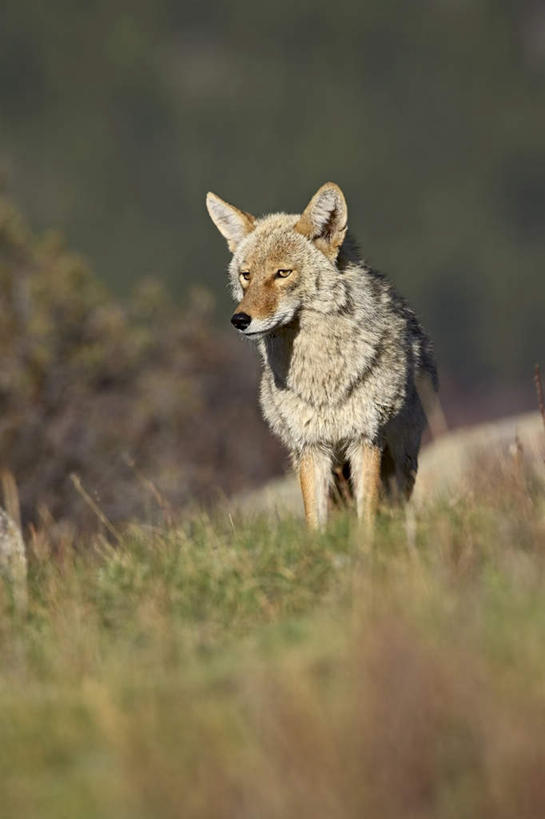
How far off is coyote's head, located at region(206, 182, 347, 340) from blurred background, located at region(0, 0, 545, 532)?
10.8 metres

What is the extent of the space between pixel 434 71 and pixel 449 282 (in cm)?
5287

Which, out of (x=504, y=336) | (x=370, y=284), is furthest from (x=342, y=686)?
(x=504, y=336)

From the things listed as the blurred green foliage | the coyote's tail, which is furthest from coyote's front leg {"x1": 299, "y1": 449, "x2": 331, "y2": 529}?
the blurred green foliage

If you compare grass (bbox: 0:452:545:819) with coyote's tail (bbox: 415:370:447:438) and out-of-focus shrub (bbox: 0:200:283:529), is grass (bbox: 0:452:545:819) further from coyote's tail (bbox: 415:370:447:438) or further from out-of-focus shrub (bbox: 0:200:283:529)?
out-of-focus shrub (bbox: 0:200:283:529)

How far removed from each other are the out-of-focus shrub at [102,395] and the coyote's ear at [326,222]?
720cm

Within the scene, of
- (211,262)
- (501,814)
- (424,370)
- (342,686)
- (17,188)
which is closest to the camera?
(501,814)

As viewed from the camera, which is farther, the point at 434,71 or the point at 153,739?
the point at 434,71

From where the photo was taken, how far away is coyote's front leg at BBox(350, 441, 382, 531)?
7953 mm

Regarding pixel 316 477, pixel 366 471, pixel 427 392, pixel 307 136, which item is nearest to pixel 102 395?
pixel 427 392

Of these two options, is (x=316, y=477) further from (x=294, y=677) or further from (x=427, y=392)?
(x=294, y=677)

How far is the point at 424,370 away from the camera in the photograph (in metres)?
9.02

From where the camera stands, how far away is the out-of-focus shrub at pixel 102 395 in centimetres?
1664

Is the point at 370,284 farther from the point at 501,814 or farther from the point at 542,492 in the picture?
the point at 501,814

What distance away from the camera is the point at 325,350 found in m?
8.05
